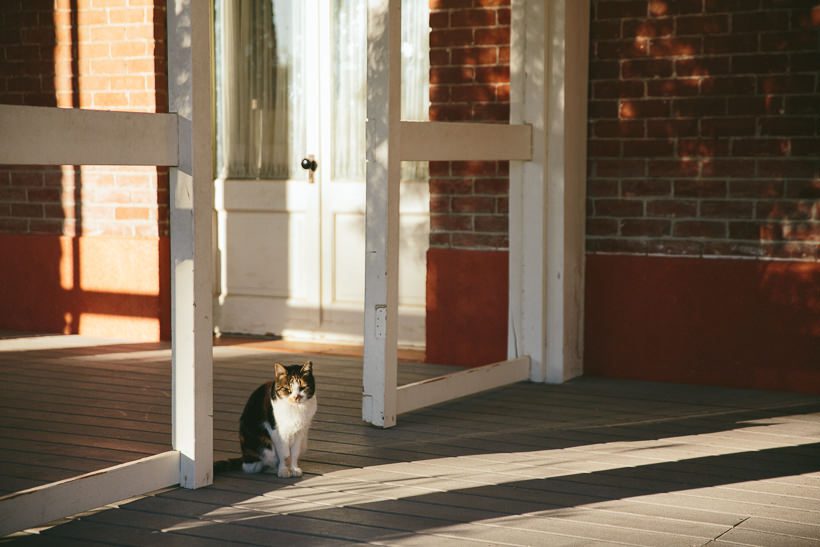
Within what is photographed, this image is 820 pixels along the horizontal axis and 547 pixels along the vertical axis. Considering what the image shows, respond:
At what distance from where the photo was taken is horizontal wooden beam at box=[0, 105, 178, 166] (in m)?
3.28

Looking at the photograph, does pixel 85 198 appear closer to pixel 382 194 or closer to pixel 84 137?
pixel 382 194

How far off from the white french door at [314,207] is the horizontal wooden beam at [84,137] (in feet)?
10.4

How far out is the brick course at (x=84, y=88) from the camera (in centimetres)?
713

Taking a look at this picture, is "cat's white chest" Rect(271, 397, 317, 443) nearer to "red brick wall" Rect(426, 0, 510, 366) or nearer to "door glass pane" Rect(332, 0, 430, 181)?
"red brick wall" Rect(426, 0, 510, 366)

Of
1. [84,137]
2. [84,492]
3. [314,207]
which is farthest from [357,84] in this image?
[84,492]

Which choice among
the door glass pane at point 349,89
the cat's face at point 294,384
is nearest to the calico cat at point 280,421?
the cat's face at point 294,384

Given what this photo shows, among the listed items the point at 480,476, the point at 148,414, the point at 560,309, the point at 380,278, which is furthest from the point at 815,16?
the point at 148,414

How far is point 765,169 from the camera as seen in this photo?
18.7 feet

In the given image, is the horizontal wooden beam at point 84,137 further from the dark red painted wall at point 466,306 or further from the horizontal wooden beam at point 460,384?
the dark red painted wall at point 466,306

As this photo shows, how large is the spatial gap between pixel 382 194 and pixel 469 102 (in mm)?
1693

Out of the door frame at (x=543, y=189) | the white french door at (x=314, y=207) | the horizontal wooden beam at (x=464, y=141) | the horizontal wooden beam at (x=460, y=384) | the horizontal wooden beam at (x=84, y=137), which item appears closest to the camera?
the horizontal wooden beam at (x=84, y=137)

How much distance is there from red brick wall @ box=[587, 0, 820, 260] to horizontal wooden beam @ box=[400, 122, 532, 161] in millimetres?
Answer: 539

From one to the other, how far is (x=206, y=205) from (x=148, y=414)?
156 centimetres

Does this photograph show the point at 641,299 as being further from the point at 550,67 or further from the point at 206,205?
the point at 206,205
